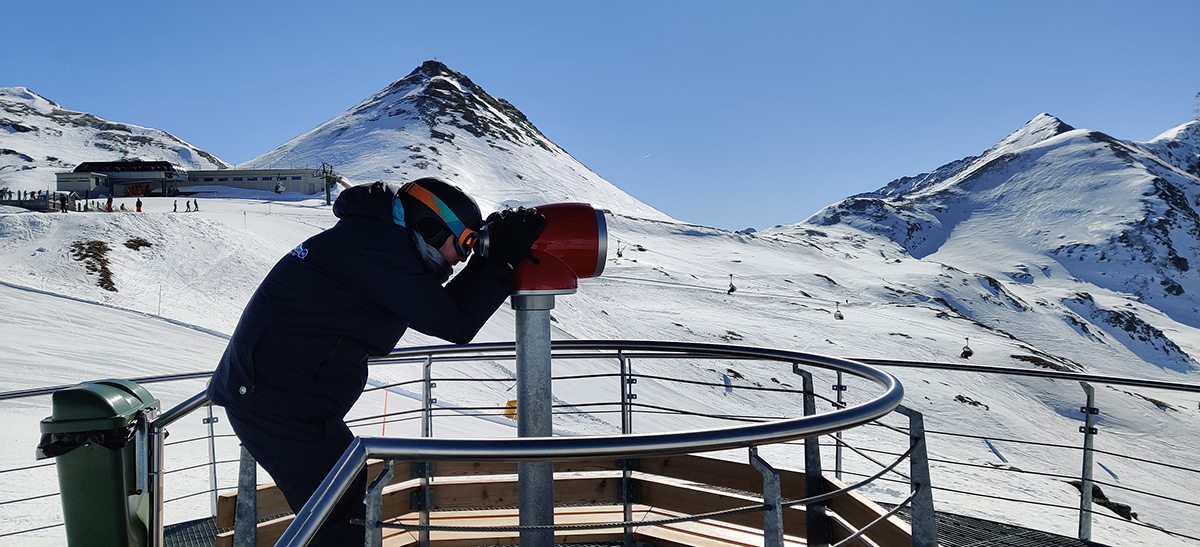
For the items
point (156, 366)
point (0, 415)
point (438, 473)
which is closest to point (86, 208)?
point (156, 366)

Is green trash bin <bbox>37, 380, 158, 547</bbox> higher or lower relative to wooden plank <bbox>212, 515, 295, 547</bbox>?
higher

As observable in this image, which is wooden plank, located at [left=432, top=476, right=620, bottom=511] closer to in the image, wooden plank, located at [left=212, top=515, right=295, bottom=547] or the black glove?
wooden plank, located at [left=212, top=515, right=295, bottom=547]

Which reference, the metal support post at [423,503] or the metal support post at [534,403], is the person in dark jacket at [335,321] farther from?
the metal support post at [423,503]

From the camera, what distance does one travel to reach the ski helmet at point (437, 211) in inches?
93.8

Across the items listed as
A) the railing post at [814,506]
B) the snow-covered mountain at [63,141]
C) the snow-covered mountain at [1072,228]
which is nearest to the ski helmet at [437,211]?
the railing post at [814,506]

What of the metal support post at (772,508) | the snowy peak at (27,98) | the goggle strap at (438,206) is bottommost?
the metal support post at (772,508)

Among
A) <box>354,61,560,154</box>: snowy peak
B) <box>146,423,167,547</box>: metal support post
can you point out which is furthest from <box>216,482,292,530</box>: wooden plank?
<box>354,61,560,154</box>: snowy peak

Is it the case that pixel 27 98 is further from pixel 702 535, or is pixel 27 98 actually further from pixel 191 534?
pixel 702 535

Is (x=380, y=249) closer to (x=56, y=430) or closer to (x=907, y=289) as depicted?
(x=56, y=430)

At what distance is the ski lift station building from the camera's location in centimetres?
6012

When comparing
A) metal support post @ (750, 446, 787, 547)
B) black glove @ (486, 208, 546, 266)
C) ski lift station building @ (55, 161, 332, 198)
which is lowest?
metal support post @ (750, 446, 787, 547)

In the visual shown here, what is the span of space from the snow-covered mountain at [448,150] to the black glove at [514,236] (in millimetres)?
78584

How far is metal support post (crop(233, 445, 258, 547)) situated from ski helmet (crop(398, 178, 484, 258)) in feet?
3.05

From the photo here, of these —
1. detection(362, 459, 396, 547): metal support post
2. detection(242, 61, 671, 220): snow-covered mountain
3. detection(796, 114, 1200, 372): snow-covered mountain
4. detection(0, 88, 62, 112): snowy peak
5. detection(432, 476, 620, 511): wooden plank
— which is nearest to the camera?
detection(362, 459, 396, 547): metal support post
